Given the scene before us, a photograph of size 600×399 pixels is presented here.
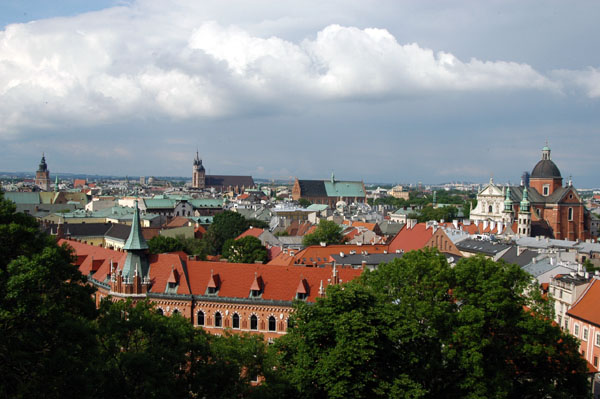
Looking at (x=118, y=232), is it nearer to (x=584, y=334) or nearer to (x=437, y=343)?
(x=584, y=334)

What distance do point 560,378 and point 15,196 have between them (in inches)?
7525

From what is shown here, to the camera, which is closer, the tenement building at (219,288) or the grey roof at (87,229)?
the tenement building at (219,288)

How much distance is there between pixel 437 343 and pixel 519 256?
4639 cm

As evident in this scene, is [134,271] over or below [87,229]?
over

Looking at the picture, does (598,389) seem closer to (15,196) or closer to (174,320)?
(174,320)

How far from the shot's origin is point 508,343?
3484cm

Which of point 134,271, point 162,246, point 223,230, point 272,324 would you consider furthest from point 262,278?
point 223,230

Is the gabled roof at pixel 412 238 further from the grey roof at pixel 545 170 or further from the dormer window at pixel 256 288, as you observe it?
the grey roof at pixel 545 170

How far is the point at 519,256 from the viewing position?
7600 centimetres

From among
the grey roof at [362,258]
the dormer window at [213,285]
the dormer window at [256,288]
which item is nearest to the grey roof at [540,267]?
the grey roof at [362,258]

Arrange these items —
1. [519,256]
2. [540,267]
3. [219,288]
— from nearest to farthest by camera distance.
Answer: [219,288], [540,267], [519,256]

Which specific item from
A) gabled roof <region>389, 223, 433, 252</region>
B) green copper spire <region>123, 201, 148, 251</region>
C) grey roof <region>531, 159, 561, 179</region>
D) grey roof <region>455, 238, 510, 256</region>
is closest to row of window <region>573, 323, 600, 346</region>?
grey roof <region>455, 238, 510, 256</region>

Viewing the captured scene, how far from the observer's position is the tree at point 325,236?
101 metres

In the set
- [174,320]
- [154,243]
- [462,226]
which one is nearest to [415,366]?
[174,320]
